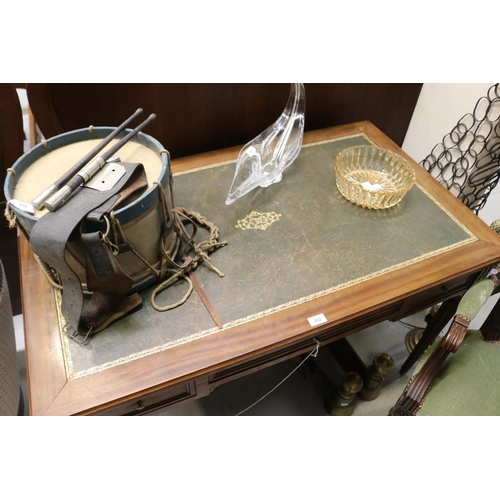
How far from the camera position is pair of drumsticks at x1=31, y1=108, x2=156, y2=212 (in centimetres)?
87

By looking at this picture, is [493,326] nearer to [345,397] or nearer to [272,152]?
[345,397]

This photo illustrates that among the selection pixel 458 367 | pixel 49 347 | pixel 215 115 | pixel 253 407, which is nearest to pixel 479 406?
pixel 458 367

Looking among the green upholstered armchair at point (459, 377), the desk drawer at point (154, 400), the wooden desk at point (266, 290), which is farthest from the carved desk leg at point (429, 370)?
the desk drawer at point (154, 400)

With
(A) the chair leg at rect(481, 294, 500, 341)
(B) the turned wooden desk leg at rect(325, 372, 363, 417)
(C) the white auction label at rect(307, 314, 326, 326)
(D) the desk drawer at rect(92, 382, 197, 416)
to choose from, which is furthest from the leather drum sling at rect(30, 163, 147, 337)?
(A) the chair leg at rect(481, 294, 500, 341)

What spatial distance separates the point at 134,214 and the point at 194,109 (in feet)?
2.10

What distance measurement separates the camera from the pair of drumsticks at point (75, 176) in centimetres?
87

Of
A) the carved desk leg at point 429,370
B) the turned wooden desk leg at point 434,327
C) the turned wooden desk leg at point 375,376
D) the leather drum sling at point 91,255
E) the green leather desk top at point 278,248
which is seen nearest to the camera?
the leather drum sling at point 91,255

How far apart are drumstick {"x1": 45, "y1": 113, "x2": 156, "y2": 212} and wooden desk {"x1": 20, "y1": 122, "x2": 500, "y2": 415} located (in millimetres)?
282

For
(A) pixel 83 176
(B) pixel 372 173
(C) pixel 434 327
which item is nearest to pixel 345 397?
(C) pixel 434 327

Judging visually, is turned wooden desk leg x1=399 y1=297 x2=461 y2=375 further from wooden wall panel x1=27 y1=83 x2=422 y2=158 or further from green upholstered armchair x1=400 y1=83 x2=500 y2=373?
wooden wall panel x1=27 y1=83 x2=422 y2=158

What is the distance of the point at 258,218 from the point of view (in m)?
1.24

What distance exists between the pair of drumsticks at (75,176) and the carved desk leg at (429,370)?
90cm

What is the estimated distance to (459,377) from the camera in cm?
118

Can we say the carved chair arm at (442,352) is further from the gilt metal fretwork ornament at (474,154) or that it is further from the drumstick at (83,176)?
the drumstick at (83,176)
